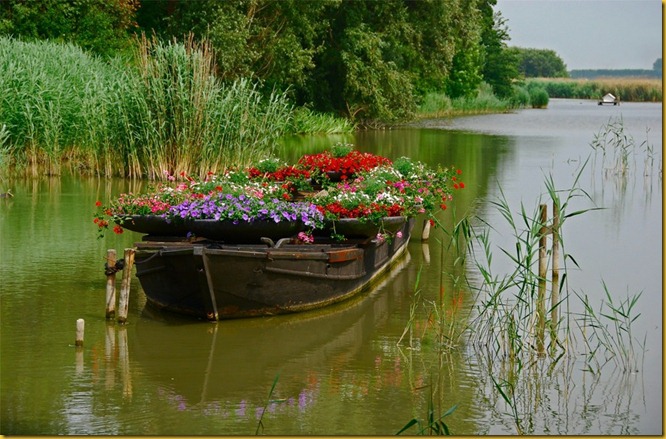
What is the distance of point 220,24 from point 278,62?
2980mm

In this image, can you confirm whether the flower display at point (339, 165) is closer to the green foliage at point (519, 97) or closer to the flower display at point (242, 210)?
the flower display at point (242, 210)

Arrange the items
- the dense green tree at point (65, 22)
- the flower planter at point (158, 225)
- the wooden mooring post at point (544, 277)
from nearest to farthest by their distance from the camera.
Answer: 1. the wooden mooring post at point (544, 277)
2. the flower planter at point (158, 225)
3. the dense green tree at point (65, 22)

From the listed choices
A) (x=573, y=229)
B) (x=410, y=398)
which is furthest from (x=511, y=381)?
(x=573, y=229)

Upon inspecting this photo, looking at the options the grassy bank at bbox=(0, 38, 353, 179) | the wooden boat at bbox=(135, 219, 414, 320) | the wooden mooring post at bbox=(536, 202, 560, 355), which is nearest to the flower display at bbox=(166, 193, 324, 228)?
the wooden boat at bbox=(135, 219, 414, 320)

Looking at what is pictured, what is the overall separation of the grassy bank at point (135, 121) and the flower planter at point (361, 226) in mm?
9171

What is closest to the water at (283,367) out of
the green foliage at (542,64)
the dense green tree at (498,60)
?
the dense green tree at (498,60)

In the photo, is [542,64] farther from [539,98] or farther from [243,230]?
[243,230]

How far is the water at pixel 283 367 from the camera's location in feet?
26.5

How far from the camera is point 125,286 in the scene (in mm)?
10422

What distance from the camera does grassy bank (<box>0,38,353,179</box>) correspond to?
2120 cm

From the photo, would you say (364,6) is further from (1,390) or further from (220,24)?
(1,390)

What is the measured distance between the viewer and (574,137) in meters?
40.3

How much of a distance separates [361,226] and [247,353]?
8.11ft

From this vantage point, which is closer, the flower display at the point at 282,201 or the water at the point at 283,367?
the water at the point at 283,367
